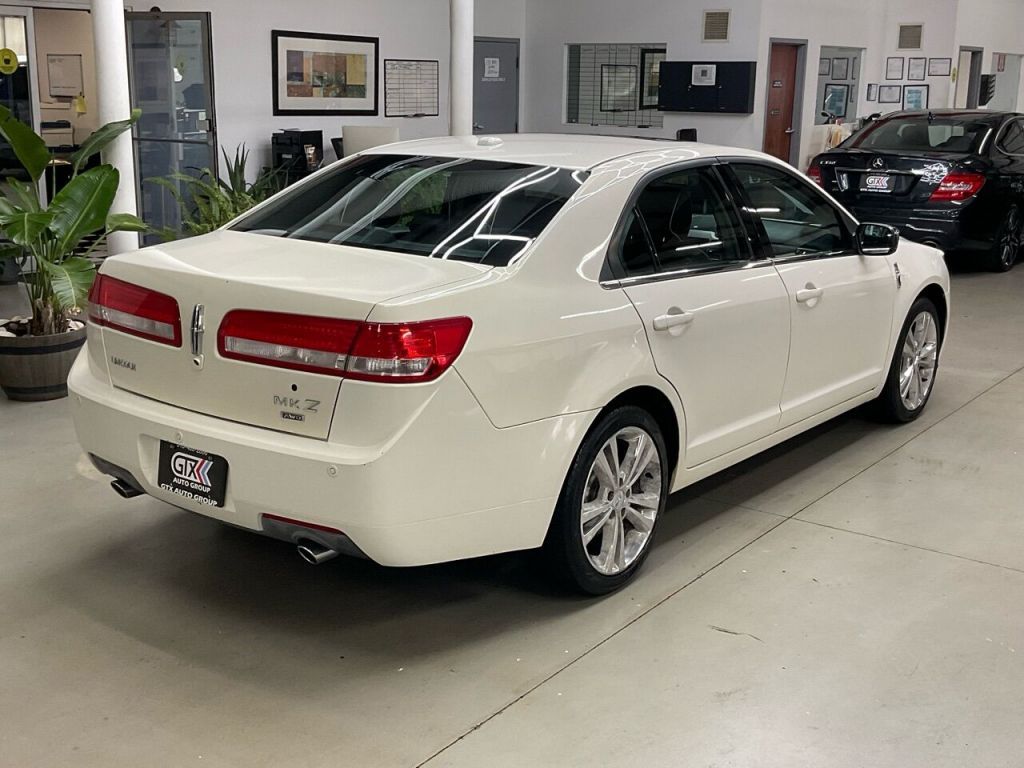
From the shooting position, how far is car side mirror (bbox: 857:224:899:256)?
15.1 feet

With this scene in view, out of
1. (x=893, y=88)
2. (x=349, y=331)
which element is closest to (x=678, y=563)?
(x=349, y=331)

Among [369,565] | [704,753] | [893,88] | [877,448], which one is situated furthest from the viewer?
[893,88]

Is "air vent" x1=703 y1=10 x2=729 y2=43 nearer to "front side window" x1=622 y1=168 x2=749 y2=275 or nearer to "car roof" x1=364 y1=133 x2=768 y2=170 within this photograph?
"car roof" x1=364 y1=133 x2=768 y2=170

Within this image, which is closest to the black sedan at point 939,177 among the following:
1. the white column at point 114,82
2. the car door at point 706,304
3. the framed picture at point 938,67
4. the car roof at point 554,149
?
the car roof at point 554,149

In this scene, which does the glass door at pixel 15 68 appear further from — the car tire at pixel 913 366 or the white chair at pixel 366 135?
the car tire at pixel 913 366

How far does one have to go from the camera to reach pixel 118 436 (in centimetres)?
322

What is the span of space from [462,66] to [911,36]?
33.5 feet

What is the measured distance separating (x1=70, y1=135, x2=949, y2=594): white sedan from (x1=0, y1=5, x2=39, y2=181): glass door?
6735 mm

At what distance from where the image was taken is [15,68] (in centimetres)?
952

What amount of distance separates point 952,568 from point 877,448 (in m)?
1.30

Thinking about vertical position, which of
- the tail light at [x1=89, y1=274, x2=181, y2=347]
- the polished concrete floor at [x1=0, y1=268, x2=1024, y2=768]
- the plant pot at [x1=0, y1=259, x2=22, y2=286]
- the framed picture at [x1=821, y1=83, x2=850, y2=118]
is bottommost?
the polished concrete floor at [x1=0, y1=268, x2=1024, y2=768]

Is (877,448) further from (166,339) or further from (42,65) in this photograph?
(42,65)

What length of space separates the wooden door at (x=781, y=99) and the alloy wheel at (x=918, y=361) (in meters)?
8.88

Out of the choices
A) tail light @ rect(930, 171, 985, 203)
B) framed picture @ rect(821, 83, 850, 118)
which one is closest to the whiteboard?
tail light @ rect(930, 171, 985, 203)
